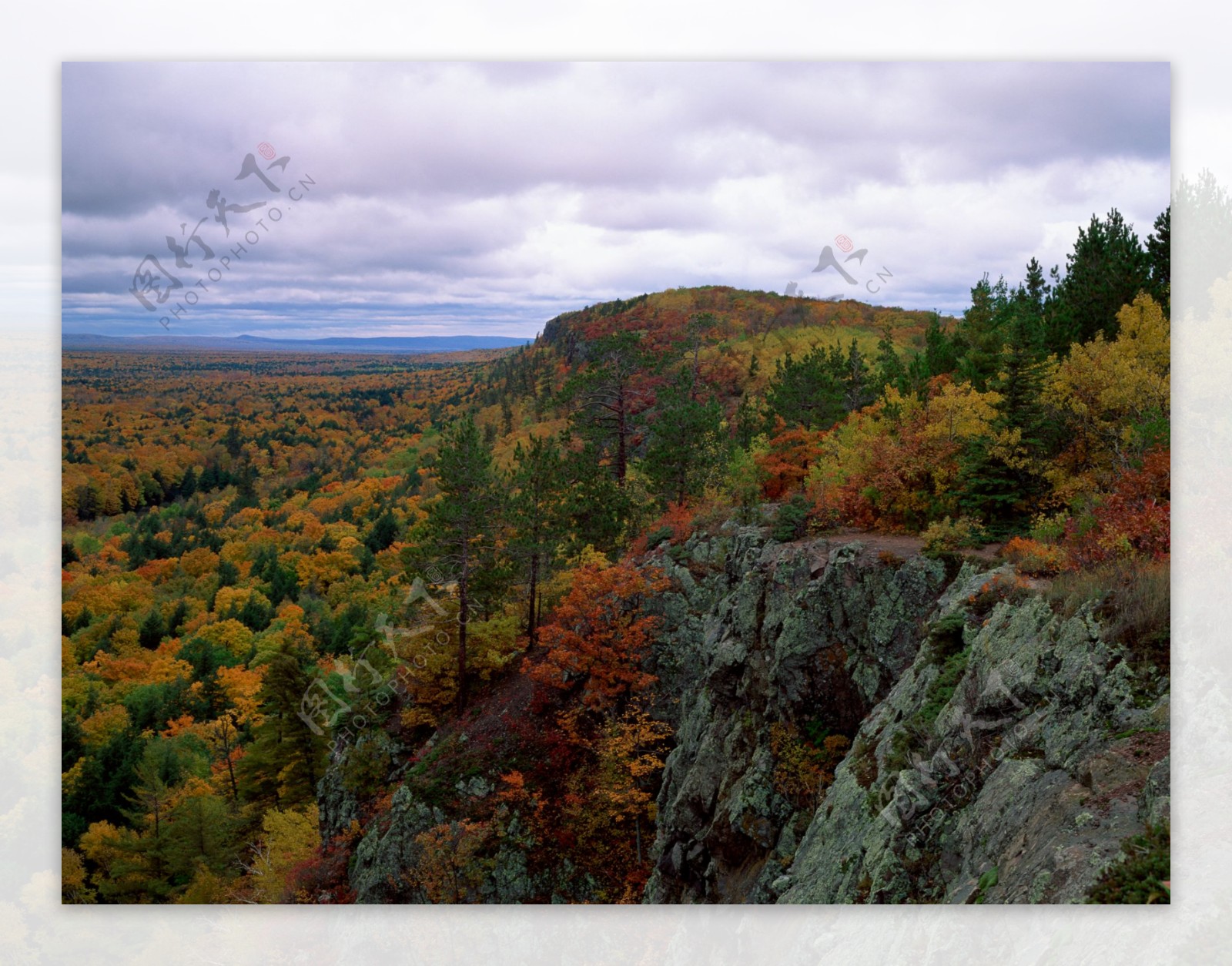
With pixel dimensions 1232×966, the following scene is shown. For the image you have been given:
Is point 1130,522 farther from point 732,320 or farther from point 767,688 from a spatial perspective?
point 732,320

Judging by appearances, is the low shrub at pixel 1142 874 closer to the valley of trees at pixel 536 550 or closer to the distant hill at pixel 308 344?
the valley of trees at pixel 536 550

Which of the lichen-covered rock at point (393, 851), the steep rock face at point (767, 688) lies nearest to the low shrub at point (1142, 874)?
the steep rock face at point (767, 688)

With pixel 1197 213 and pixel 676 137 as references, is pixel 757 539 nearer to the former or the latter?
pixel 676 137

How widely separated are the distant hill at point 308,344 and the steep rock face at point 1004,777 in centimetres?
1107

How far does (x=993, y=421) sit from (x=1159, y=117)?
4272 millimetres

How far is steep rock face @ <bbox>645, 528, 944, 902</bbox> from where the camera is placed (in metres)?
10.8

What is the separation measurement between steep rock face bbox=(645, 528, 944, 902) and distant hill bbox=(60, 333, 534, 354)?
7.15 metres

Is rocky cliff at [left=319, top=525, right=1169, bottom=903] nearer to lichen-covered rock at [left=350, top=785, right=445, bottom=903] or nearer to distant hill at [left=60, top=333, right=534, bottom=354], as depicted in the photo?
lichen-covered rock at [left=350, top=785, right=445, bottom=903]

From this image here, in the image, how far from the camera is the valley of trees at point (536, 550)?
1090 centimetres

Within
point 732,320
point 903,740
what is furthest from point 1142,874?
point 732,320

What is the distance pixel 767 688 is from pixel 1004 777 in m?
5.14

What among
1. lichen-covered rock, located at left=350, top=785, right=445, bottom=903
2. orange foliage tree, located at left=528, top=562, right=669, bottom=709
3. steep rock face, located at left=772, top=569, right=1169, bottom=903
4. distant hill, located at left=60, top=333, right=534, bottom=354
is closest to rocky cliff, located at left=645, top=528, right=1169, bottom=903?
steep rock face, located at left=772, top=569, right=1169, bottom=903

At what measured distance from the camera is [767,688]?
39.6 feet

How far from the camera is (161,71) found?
9.66 metres
